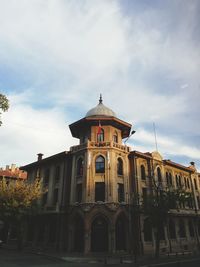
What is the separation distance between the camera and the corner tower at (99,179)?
25.7 metres

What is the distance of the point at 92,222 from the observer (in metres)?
26.0

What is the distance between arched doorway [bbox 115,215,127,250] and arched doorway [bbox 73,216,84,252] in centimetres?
389

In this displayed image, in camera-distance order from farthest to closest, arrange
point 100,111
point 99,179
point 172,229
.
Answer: point 100,111 < point 172,229 < point 99,179

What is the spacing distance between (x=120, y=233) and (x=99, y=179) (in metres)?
6.50

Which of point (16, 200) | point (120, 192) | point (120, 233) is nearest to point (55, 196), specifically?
point (16, 200)

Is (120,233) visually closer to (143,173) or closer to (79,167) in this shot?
(143,173)

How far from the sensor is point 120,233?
88.1 feet

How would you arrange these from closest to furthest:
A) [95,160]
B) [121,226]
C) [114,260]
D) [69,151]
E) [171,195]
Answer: [114,260], [171,195], [121,226], [95,160], [69,151]

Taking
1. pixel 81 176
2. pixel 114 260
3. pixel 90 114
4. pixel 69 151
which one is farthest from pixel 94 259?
pixel 90 114

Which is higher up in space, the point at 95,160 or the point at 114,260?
the point at 95,160

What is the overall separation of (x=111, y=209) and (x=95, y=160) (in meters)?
6.16

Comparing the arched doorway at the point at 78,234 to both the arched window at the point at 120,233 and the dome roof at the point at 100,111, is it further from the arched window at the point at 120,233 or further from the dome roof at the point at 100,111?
the dome roof at the point at 100,111

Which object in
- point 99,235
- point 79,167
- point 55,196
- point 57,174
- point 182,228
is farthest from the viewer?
point 182,228

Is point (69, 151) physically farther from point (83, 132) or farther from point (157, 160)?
point (157, 160)
